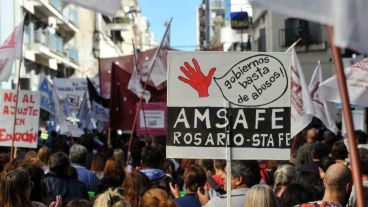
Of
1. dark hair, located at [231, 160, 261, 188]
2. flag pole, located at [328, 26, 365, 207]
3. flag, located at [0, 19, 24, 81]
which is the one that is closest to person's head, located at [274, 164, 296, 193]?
dark hair, located at [231, 160, 261, 188]

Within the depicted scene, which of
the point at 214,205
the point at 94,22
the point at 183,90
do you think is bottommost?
the point at 214,205

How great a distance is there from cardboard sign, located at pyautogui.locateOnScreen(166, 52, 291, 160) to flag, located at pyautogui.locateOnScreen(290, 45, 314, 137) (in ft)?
13.4

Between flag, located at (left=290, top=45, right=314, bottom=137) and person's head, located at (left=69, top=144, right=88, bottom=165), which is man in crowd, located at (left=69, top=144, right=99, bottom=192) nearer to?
person's head, located at (left=69, top=144, right=88, bottom=165)

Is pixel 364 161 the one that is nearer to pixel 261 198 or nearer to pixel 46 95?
pixel 261 198

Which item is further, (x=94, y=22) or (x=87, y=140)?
(x=94, y=22)

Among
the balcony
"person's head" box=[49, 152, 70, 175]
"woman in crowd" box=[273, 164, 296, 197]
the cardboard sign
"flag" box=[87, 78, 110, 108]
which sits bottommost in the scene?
"woman in crowd" box=[273, 164, 296, 197]

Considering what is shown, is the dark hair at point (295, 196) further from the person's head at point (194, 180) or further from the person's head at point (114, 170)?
the person's head at point (114, 170)

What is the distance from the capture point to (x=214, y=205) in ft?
15.3

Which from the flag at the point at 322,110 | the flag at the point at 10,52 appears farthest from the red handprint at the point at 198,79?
the flag at the point at 322,110

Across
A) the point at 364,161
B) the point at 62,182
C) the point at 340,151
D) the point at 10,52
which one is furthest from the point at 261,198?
the point at 10,52

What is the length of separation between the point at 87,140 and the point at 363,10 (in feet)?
27.2

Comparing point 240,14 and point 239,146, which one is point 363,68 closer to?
point 239,146

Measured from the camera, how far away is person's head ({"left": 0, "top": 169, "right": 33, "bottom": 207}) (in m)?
4.25

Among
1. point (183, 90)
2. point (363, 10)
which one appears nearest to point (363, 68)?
point (183, 90)
